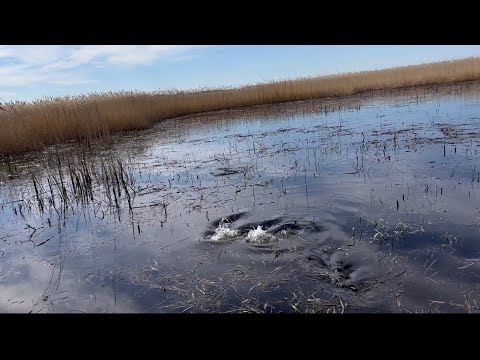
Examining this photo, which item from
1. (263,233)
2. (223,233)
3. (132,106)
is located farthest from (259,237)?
(132,106)

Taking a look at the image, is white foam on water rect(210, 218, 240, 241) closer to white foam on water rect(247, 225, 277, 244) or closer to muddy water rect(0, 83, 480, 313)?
muddy water rect(0, 83, 480, 313)

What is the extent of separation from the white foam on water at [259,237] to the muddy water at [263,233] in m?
0.02

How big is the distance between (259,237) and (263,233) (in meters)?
0.10

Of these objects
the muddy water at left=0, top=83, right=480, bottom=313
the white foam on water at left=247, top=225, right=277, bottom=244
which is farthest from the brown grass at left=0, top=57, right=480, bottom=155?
the white foam on water at left=247, top=225, right=277, bottom=244

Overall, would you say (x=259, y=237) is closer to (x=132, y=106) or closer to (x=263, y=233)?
(x=263, y=233)

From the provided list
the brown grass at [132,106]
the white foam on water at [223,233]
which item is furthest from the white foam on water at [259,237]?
the brown grass at [132,106]

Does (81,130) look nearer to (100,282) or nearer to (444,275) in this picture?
(100,282)

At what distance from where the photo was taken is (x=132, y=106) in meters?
16.7

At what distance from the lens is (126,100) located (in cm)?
1773

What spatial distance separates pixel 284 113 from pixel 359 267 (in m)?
14.9

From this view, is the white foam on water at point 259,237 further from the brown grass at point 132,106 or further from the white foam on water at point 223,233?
the brown grass at point 132,106

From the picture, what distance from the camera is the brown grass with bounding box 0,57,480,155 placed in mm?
12203

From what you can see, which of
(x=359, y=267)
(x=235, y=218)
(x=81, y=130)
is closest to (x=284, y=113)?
(x=81, y=130)
